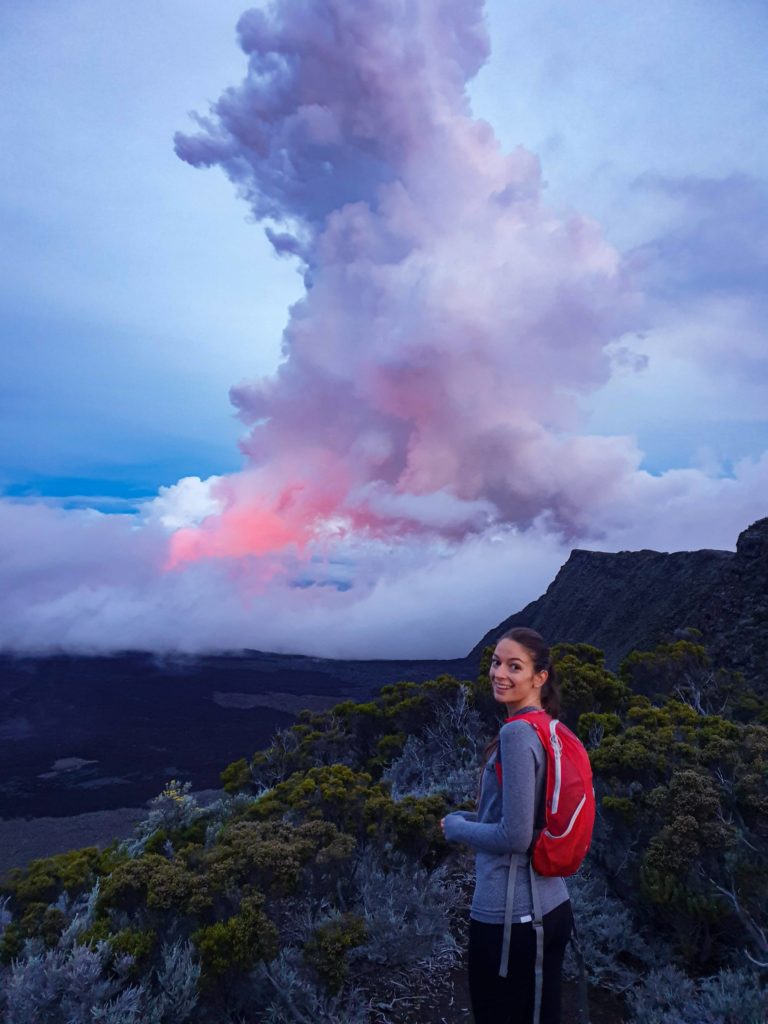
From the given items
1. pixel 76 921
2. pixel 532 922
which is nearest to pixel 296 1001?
pixel 76 921

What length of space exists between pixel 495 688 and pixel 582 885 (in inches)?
200

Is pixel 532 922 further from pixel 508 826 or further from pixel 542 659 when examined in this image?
pixel 542 659

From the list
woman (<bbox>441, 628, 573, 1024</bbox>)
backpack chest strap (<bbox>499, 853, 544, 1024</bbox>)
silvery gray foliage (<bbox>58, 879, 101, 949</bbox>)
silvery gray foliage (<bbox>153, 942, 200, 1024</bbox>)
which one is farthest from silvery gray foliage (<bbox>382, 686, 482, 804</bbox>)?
backpack chest strap (<bbox>499, 853, 544, 1024</bbox>)

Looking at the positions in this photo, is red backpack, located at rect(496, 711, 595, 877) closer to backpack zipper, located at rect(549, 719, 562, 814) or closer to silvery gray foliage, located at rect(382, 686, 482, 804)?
backpack zipper, located at rect(549, 719, 562, 814)

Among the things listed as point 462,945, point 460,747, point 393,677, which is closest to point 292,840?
point 462,945

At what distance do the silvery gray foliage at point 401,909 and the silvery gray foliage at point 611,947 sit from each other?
112cm

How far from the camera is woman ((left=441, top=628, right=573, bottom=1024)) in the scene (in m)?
2.53

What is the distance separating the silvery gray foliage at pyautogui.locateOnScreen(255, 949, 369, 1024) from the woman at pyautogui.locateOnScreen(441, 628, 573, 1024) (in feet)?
8.65

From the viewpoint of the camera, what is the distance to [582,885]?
264 inches

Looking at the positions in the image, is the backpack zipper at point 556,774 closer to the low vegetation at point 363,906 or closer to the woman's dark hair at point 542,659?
the woman's dark hair at point 542,659

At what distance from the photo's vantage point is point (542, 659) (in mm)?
2885

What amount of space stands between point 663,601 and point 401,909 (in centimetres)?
2729

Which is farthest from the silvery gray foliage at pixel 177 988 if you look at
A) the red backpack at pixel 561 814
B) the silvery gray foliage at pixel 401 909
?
the red backpack at pixel 561 814

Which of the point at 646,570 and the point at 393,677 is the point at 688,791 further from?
the point at 393,677
